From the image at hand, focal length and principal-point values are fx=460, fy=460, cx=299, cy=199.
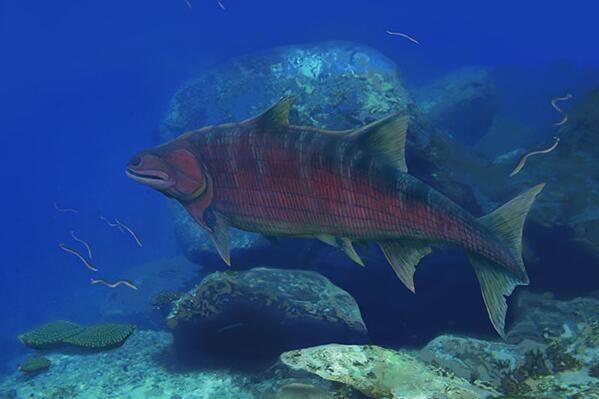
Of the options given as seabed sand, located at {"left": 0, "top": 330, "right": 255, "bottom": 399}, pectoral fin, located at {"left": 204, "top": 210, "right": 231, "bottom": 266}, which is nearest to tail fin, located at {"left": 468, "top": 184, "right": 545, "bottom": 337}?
pectoral fin, located at {"left": 204, "top": 210, "right": 231, "bottom": 266}

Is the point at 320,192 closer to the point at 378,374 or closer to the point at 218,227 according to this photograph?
the point at 218,227

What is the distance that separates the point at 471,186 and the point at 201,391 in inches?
270

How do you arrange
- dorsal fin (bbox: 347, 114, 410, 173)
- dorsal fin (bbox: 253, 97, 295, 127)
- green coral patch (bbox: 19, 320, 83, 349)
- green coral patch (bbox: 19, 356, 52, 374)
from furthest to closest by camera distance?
green coral patch (bbox: 19, 320, 83, 349) < green coral patch (bbox: 19, 356, 52, 374) < dorsal fin (bbox: 253, 97, 295, 127) < dorsal fin (bbox: 347, 114, 410, 173)

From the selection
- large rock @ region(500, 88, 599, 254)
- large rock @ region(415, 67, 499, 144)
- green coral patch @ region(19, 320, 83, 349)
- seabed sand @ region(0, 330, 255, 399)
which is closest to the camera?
seabed sand @ region(0, 330, 255, 399)

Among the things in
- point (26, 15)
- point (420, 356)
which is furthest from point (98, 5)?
point (420, 356)

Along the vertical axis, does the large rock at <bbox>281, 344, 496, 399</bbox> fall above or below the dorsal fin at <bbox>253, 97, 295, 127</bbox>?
below

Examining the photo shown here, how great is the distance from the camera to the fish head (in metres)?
3.85

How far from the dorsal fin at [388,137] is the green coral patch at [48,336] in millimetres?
9318

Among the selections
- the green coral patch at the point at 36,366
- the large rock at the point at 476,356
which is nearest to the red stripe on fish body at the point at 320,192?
the large rock at the point at 476,356

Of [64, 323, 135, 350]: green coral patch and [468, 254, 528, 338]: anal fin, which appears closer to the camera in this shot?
[468, 254, 528, 338]: anal fin

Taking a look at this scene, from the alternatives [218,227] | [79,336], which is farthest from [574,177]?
[79,336]

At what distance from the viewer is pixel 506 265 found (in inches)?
131

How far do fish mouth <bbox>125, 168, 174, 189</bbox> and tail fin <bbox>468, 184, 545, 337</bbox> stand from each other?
251 centimetres

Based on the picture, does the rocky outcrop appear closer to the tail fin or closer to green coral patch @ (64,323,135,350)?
A: the tail fin
